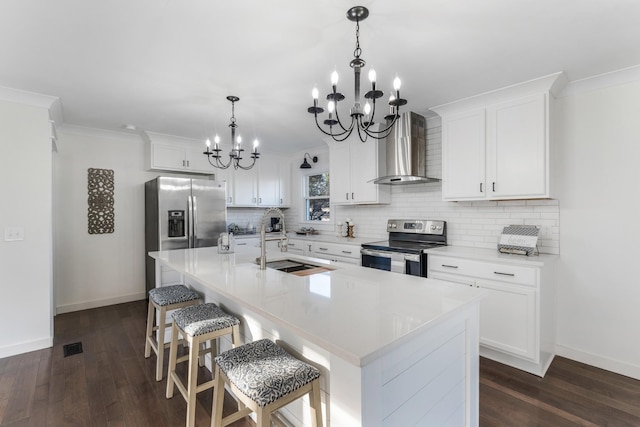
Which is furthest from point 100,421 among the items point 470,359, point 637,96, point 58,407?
point 637,96

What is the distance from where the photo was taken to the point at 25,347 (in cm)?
289

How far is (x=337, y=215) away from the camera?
4.95m

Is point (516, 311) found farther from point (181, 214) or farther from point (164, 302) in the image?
point (181, 214)

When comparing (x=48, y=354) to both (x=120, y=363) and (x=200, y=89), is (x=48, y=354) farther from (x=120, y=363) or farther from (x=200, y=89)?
(x=200, y=89)

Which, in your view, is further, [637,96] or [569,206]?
[569,206]

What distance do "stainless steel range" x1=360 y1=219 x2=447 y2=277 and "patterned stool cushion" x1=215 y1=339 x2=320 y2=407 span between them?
1.92m

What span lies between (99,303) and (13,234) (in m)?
1.66

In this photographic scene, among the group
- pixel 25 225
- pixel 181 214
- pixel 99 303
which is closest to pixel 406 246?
pixel 181 214

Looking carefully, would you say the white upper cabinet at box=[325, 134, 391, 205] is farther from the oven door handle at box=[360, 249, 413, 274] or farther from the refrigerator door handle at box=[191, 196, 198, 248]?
the refrigerator door handle at box=[191, 196, 198, 248]

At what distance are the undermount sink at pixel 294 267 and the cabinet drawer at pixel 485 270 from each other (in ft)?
4.28

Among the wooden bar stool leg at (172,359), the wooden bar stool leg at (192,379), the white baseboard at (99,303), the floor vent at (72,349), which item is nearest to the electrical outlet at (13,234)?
A: the floor vent at (72,349)

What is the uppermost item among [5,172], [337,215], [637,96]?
[637,96]

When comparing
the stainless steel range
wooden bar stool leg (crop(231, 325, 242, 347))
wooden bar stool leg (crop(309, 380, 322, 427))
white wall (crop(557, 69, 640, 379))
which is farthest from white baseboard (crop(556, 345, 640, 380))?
wooden bar stool leg (crop(231, 325, 242, 347))

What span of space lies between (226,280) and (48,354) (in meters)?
2.38
